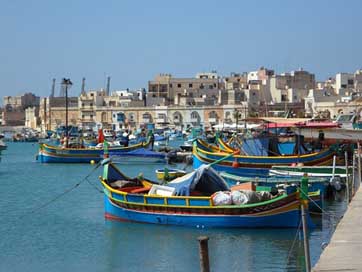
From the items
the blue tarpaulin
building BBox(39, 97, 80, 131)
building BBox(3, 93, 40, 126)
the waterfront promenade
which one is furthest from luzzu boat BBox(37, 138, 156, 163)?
building BBox(3, 93, 40, 126)

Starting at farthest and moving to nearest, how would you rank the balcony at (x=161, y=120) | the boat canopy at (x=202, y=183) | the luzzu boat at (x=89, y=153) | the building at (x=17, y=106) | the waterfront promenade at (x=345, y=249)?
1. the building at (x=17, y=106)
2. the balcony at (x=161, y=120)
3. the luzzu boat at (x=89, y=153)
4. the boat canopy at (x=202, y=183)
5. the waterfront promenade at (x=345, y=249)

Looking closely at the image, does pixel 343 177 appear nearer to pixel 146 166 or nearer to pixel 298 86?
pixel 146 166

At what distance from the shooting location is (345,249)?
14383 millimetres

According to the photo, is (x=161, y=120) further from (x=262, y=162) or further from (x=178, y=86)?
(x=262, y=162)

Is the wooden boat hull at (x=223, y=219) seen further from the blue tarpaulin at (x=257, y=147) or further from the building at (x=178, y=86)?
the building at (x=178, y=86)

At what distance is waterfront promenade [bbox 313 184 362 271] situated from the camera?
42.2 ft

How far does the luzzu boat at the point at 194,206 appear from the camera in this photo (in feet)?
70.8

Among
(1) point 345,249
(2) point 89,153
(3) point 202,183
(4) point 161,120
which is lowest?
(2) point 89,153

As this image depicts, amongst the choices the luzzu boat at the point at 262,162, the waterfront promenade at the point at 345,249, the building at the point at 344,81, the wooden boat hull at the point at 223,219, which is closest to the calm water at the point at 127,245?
the wooden boat hull at the point at 223,219

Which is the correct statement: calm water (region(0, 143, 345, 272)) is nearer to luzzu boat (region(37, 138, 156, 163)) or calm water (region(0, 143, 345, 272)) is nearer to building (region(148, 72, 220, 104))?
luzzu boat (region(37, 138, 156, 163))

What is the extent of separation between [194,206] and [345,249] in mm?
8145

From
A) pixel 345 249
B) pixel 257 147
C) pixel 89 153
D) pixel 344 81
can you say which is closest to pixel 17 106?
pixel 344 81

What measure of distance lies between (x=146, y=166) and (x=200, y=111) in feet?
199

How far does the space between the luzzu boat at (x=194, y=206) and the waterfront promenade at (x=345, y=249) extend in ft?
9.87
